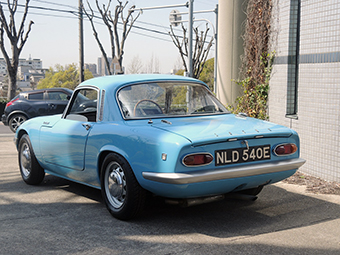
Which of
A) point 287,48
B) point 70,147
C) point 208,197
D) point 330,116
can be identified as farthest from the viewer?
point 287,48

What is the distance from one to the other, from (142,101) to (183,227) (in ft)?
5.00

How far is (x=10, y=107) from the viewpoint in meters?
15.7

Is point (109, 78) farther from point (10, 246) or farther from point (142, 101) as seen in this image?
point (10, 246)

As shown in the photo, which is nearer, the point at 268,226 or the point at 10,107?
the point at 268,226

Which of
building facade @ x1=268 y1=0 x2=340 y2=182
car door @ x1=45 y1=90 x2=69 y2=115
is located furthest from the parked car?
car door @ x1=45 y1=90 x2=69 y2=115

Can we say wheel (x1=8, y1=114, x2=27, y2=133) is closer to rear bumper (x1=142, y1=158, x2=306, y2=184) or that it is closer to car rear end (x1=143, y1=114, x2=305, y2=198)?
car rear end (x1=143, y1=114, x2=305, y2=198)

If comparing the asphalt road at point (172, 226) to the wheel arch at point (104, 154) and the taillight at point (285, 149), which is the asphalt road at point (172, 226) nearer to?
the wheel arch at point (104, 154)

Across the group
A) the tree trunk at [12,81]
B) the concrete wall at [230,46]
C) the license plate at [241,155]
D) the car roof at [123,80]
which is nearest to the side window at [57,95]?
the concrete wall at [230,46]

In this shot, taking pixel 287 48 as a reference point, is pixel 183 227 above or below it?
below

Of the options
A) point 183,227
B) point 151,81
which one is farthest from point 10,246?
point 151,81

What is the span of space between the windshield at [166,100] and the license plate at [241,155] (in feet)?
3.59

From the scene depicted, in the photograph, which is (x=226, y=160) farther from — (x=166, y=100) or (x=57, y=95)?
(x=57, y=95)

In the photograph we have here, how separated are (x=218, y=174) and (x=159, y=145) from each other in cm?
61

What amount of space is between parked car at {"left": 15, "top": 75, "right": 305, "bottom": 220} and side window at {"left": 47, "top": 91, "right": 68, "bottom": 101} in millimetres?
10074
